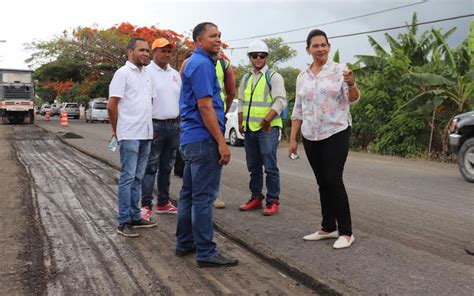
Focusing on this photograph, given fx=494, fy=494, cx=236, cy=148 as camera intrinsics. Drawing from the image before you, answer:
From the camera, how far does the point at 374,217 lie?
19.8 feet

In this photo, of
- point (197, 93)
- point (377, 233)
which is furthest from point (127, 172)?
point (377, 233)

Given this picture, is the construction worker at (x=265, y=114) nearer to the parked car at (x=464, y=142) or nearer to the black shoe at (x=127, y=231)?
the black shoe at (x=127, y=231)

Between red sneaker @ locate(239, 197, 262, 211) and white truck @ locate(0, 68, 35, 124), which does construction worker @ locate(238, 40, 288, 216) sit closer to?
red sneaker @ locate(239, 197, 262, 211)

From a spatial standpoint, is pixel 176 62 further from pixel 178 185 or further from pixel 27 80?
pixel 178 185

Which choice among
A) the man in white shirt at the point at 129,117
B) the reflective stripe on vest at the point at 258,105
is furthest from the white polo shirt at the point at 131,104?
the reflective stripe on vest at the point at 258,105

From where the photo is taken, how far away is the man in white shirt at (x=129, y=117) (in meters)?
5.05

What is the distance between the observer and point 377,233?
5.23 meters

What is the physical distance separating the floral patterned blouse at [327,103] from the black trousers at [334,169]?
0.25 ft

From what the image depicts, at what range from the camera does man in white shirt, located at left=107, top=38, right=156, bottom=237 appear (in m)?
5.05

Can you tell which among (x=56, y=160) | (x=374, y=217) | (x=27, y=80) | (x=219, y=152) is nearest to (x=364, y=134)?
(x=56, y=160)

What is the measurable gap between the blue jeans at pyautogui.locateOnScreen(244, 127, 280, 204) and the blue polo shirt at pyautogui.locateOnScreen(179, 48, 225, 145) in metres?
1.82

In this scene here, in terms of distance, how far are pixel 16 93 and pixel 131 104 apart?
101ft

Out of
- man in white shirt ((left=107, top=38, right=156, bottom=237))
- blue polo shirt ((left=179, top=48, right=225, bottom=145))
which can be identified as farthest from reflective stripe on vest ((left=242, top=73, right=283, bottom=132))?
blue polo shirt ((left=179, top=48, right=225, bottom=145))

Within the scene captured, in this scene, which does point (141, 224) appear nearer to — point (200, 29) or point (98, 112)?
point (200, 29)
